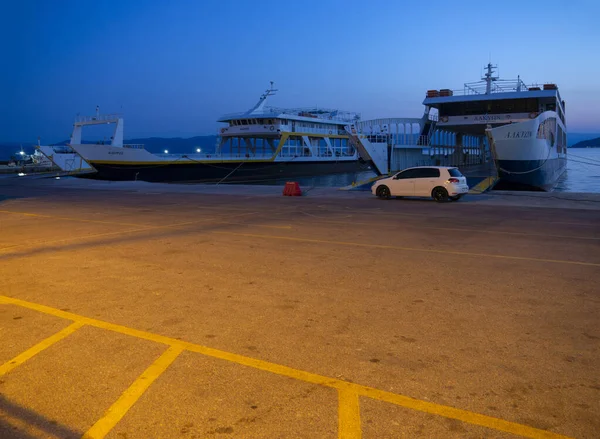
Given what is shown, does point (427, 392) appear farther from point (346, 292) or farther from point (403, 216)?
point (403, 216)

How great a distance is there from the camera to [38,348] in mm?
4074

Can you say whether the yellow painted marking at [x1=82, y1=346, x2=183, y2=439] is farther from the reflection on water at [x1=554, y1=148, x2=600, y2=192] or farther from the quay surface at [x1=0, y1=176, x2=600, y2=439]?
the reflection on water at [x1=554, y1=148, x2=600, y2=192]

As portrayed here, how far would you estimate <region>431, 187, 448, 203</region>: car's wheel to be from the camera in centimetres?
1838

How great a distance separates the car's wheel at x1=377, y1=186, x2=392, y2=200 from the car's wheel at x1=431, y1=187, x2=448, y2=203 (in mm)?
1938

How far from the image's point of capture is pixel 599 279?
21.2ft

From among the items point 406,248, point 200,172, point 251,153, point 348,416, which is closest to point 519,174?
point 406,248

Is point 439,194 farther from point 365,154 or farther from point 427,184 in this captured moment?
point 365,154

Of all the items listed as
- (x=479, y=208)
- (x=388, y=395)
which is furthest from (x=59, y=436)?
(x=479, y=208)

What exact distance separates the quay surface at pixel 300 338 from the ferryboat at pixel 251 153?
99.5ft

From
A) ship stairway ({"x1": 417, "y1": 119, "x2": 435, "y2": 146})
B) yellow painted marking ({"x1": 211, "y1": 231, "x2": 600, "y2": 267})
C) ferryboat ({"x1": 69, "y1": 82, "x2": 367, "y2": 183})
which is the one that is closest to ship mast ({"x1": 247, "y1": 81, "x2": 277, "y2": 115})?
Answer: ferryboat ({"x1": 69, "y1": 82, "x2": 367, "y2": 183})

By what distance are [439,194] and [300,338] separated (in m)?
15.4

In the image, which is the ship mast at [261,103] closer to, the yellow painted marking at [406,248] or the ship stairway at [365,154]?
the ship stairway at [365,154]

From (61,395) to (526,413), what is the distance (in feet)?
10.4

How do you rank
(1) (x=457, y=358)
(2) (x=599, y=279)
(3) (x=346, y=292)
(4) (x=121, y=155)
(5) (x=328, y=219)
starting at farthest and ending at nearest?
(4) (x=121, y=155) < (5) (x=328, y=219) < (2) (x=599, y=279) < (3) (x=346, y=292) < (1) (x=457, y=358)
